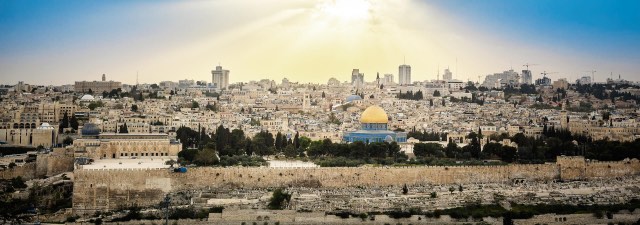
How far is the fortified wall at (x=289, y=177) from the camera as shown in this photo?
19328 millimetres

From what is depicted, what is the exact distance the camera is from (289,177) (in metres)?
20.9

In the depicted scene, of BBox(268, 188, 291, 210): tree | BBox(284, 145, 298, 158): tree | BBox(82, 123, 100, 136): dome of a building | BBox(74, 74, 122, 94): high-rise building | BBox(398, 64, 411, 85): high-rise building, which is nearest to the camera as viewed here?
BBox(268, 188, 291, 210): tree

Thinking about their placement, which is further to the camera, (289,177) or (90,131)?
(90,131)

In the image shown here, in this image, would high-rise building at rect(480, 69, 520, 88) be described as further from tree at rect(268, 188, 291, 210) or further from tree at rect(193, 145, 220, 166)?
tree at rect(268, 188, 291, 210)

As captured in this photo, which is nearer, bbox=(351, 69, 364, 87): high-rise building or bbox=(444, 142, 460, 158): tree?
bbox=(444, 142, 460, 158): tree

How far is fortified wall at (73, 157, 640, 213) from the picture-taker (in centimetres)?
1933

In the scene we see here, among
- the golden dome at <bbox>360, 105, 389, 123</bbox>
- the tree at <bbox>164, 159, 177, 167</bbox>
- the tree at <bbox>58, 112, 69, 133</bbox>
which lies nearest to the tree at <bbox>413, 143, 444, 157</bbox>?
the golden dome at <bbox>360, 105, 389, 123</bbox>

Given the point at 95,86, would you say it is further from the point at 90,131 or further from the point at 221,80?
the point at 90,131

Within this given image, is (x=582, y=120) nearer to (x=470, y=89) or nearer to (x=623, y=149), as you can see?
(x=623, y=149)

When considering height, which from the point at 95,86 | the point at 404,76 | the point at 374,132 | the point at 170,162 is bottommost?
the point at 170,162

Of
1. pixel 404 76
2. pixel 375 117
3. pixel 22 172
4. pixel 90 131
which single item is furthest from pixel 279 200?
pixel 404 76

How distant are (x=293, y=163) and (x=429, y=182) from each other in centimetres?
329

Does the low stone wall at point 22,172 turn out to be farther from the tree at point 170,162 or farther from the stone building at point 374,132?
the stone building at point 374,132

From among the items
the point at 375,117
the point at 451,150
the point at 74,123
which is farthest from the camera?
the point at 375,117
